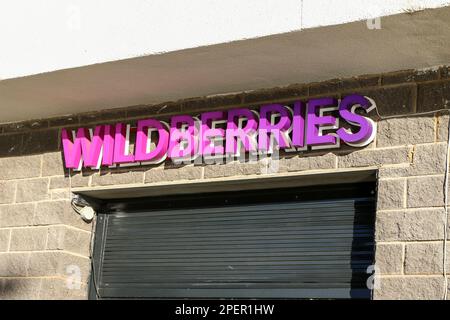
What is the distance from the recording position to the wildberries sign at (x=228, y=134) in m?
5.52

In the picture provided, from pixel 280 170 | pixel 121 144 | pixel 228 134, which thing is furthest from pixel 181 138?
pixel 280 170

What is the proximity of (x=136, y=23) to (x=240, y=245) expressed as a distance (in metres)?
1.78

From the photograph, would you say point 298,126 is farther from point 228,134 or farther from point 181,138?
point 181,138

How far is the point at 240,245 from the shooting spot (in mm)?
5977

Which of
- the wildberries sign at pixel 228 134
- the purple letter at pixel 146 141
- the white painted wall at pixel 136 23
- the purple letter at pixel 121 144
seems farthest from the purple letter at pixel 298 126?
the purple letter at pixel 121 144

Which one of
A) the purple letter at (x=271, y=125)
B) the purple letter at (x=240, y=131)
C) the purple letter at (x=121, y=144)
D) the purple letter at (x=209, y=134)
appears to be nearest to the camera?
the purple letter at (x=271, y=125)

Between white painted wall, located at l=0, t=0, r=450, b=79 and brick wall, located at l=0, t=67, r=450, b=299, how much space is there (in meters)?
0.68

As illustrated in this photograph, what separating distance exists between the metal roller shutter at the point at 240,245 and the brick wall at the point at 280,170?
0.97ft

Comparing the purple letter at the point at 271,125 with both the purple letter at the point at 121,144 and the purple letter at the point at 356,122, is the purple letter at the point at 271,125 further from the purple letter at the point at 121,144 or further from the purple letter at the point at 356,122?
the purple letter at the point at 121,144

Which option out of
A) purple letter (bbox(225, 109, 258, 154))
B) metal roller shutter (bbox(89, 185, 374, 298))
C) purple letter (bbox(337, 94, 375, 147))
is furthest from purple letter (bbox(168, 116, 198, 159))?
purple letter (bbox(337, 94, 375, 147))

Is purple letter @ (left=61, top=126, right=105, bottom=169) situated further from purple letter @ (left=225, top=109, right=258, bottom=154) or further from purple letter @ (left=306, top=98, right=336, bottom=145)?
purple letter @ (left=306, top=98, right=336, bottom=145)

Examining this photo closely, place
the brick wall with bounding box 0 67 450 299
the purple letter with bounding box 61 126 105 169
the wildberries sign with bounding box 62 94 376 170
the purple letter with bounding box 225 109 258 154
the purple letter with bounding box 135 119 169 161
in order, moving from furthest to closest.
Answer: the purple letter with bounding box 61 126 105 169
the purple letter with bounding box 135 119 169 161
the purple letter with bounding box 225 109 258 154
the wildberries sign with bounding box 62 94 376 170
the brick wall with bounding box 0 67 450 299

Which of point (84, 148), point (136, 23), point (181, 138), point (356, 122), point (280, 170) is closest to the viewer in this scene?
point (356, 122)

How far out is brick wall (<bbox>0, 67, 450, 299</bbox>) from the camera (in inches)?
200
